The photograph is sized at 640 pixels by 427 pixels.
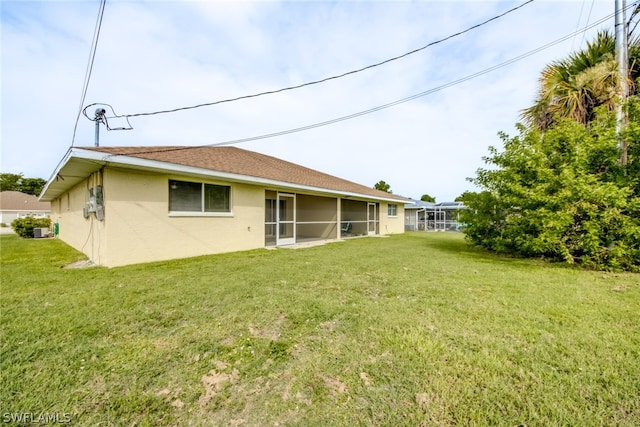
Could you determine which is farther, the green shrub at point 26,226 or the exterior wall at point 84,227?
the green shrub at point 26,226

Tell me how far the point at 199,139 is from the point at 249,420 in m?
14.0

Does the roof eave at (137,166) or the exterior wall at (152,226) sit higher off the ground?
the roof eave at (137,166)

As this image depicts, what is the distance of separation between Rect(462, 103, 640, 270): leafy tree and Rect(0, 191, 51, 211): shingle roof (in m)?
43.5

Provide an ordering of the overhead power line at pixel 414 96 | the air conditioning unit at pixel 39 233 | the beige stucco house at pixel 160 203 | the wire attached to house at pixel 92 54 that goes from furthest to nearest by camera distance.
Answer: the air conditioning unit at pixel 39 233, the overhead power line at pixel 414 96, the beige stucco house at pixel 160 203, the wire attached to house at pixel 92 54

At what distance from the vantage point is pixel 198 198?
825cm

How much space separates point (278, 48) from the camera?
8906mm

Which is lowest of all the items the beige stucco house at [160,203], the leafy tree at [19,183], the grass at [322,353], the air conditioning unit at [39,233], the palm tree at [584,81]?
the grass at [322,353]

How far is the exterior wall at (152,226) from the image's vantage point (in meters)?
6.59

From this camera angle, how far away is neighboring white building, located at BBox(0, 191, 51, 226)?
1136 inches

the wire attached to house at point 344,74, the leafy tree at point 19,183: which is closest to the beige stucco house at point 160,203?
the wire attached to house at point 344,74

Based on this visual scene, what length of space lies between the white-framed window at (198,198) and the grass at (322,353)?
321cm

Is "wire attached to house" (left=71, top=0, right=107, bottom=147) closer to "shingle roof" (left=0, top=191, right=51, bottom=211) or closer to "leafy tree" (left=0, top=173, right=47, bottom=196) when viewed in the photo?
"shingle roof" (left=0, top=191, right=51, bottom=211)

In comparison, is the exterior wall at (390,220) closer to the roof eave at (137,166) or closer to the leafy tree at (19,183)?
the roof eave at (137,166)

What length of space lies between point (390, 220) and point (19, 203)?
1590 inches
